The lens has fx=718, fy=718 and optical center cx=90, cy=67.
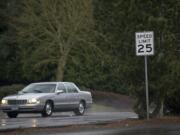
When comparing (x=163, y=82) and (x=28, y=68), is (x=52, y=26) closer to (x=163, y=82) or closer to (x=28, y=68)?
(x=28, y=68)

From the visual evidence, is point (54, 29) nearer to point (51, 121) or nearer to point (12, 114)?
point (12, 114)

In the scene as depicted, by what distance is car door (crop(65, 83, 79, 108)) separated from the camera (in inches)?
1215

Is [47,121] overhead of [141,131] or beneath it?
beneath

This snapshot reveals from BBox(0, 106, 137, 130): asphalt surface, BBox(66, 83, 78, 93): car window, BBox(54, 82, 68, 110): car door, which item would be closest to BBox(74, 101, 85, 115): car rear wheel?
Result: BBox(66, 83, 78, 93): car window

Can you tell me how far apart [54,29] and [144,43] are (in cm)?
2802

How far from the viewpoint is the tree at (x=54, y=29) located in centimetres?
4769

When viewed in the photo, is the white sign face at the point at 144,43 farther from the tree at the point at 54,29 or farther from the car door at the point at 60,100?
the tree at the point at 54,29

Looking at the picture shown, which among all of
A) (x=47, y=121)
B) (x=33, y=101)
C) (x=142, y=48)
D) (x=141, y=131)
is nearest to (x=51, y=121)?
(x=47, y=121)

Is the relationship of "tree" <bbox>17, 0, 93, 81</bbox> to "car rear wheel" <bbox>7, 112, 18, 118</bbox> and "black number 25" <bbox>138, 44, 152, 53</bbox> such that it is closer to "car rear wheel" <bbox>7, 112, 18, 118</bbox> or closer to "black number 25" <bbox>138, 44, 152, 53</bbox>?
"car rear wheel" <bbox>7, 112, 18, 118</bbox>

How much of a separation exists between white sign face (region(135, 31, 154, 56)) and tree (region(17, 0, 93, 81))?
85.5 ft

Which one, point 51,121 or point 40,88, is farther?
point 40,88

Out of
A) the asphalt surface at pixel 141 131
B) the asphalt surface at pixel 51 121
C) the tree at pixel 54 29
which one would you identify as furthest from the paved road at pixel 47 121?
the tree at pixel 54 29

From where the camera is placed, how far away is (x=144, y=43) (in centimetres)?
2092

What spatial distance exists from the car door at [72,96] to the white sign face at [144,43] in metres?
10.2
